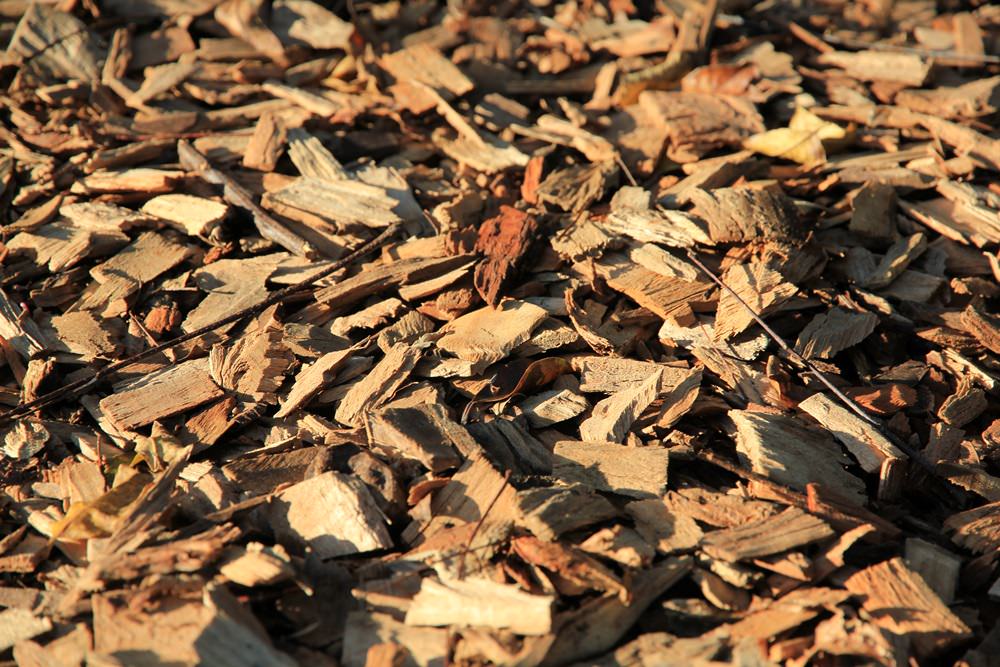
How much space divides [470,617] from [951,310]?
203cm

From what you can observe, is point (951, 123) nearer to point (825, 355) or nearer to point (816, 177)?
point (816, 177)

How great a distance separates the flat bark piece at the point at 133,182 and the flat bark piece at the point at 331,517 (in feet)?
5.23

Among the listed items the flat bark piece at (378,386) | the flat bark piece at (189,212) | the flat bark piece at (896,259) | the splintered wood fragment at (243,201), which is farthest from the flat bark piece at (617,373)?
the flat bark piece at (189,212)

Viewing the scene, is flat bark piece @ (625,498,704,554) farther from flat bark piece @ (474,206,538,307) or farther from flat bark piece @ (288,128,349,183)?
flat bark piece @ (288,128,349,183)

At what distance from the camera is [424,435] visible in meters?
2.32

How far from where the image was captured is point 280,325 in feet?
9.09

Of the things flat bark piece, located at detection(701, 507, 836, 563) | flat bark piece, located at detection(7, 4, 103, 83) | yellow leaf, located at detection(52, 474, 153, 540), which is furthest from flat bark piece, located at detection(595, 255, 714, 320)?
flat bark piece, located at detection(7, 4, 103, 83)

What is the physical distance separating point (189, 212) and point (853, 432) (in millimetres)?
2470

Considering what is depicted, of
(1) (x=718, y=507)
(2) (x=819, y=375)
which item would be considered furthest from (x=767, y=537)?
(2) (x=819, y=375)

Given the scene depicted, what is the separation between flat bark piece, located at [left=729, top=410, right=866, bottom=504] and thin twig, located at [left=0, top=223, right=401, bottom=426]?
4.67 ft

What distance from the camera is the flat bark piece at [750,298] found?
2662mm

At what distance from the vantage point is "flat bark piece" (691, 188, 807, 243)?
2.84 m

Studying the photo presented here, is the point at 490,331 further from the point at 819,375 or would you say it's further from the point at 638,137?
the point at 638,137

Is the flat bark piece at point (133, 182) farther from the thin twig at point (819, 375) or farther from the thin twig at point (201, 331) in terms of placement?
the thin twig at point (819, 375)
